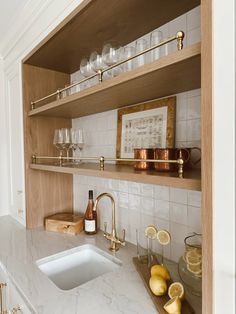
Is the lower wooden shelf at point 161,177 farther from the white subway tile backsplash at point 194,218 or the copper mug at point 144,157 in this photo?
the white subway tile backsplash at point 194,218

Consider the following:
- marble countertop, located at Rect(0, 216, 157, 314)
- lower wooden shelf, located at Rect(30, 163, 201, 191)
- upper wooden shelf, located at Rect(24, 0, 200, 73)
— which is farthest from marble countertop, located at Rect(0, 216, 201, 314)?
upper wooden shelf, located at Rect(24, 0, 200, 73)

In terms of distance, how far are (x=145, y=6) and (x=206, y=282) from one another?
Answer: 38.4 inches

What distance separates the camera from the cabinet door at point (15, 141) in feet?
5.26

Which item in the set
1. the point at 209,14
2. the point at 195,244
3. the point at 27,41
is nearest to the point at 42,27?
the point at 27,41

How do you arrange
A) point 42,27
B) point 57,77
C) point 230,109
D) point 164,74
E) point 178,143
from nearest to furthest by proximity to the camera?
point 230,109, point 164,74, point 178,143, point 42,27, point 57,77

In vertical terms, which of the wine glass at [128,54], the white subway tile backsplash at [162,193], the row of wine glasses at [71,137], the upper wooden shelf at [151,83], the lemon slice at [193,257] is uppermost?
the wine glass at [128,54]

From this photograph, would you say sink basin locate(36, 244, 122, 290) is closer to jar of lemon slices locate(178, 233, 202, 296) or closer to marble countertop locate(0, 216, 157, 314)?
marble countertop locate(0, 216, 157, 314)

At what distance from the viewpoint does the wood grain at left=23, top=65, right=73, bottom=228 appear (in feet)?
5.08

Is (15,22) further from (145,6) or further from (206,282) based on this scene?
(206,282)

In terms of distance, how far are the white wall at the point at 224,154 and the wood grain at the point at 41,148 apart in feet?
4.31

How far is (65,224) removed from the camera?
1511mm

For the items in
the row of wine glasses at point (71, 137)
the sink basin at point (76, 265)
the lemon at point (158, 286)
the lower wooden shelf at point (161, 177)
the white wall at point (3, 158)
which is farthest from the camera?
the white wall at point (3, 158)

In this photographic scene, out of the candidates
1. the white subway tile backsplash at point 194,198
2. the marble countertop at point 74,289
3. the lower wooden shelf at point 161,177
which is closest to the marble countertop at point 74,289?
the marble countertop at point 74,289

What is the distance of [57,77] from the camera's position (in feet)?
5.50
